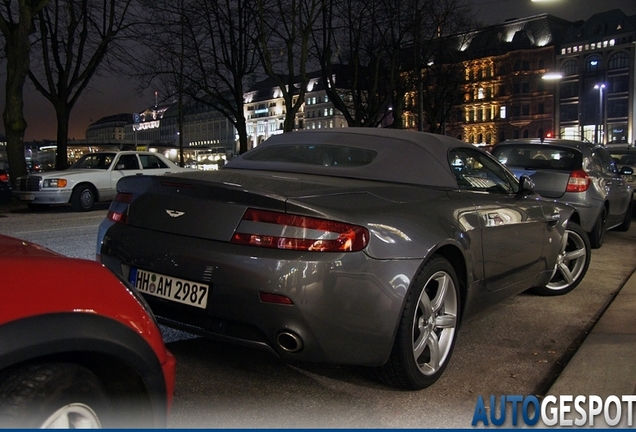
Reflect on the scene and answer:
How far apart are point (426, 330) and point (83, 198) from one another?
14754 mm

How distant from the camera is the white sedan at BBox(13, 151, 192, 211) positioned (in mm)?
16453

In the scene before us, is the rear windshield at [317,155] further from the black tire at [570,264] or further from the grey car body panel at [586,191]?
the grey car body panel at [586,191]

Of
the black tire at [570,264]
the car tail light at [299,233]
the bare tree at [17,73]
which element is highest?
the bare tree at [17,73]

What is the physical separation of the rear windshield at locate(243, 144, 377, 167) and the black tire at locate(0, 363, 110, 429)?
292cm

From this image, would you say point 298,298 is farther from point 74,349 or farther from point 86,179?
point 86,179

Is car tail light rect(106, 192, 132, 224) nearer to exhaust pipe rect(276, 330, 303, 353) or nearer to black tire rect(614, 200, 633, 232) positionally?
exhaust pipe rect(276, 330, 303, 353)

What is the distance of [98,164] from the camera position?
699 inches

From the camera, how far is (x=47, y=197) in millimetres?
16375

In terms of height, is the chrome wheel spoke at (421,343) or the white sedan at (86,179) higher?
the white sedan at (86,179)

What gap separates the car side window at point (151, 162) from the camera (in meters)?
18.3

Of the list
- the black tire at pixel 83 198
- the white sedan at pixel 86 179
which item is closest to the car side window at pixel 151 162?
the white sedan at pixel 86 179

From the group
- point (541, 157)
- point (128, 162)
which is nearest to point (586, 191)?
point (541, 157)

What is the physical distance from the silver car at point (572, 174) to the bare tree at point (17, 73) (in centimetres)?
1406

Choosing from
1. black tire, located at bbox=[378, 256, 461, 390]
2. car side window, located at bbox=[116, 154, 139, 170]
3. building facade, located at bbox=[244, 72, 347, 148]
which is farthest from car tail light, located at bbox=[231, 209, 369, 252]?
building facade, located at bbox=[244, 72, 347, 148]
